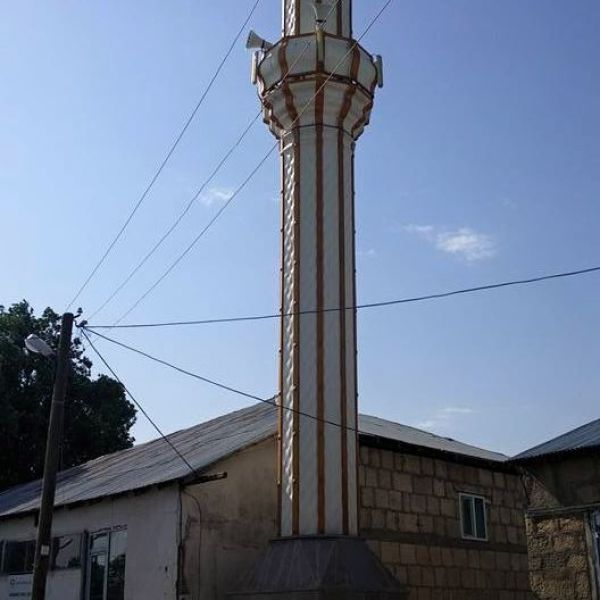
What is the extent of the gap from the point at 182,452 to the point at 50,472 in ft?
18.6

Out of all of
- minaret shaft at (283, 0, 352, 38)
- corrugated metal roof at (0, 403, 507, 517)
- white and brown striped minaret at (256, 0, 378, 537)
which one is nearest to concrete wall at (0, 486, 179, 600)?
corrugated metal roof at (0, 403, 507, 517)

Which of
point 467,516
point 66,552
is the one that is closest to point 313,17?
point 467,516

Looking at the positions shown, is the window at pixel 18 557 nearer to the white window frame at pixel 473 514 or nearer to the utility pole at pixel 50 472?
the utility pole at pixel 50 472

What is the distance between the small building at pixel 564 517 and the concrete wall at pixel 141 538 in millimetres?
6963

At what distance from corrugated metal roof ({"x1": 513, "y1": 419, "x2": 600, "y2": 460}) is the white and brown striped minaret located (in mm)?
4016

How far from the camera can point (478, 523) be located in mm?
22297

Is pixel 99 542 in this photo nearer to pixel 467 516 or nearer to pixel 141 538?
pixel 141 538

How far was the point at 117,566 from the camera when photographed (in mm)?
19516

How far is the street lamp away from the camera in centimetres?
1543

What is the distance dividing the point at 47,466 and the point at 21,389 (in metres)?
26.7

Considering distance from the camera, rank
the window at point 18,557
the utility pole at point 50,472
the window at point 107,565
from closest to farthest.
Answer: the utility pole at point 50,472 → the window at point 107,565 → the window at point 18,557

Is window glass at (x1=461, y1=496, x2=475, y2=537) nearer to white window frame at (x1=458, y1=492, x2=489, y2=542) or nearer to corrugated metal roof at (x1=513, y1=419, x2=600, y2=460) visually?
white window frame at (x1=458, y1=492, x2=489, y2=542)

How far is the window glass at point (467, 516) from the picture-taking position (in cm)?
2192

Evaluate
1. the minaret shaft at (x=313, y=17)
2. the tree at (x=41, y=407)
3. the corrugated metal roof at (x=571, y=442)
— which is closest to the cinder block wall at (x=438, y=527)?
the corrugated metal roof at (x=571, y=442)
